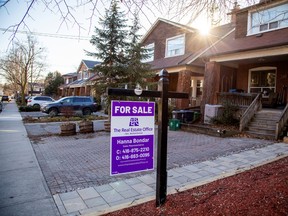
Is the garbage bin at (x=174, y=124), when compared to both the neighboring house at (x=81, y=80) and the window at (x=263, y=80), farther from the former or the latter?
the neighboring house at (x=81, y=80)

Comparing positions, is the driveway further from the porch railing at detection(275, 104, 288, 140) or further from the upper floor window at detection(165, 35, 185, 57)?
the upper floor window at detection(165, 35, 185, 57)

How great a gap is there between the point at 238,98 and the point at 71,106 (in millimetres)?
14172

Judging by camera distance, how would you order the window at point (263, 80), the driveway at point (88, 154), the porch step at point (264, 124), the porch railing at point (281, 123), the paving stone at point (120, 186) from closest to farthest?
the paving stone at point (120, 186) < the driveway at point (88, 154) < the porch railing at point (281, 123) < the porch step at point (264, 124) < the window at point (263, 80)

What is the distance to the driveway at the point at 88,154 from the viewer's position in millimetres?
4871

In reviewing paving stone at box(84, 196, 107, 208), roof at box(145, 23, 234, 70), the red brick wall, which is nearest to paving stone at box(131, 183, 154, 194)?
paving stone at box(84, 196, 107, 208)

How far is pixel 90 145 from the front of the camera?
8.52 metres

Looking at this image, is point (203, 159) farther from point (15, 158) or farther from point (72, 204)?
point (15, 158)

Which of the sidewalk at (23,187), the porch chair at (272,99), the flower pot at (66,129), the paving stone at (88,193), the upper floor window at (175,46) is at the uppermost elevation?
the upper floor window at (175,46)

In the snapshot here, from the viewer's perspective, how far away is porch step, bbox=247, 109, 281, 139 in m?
9.85

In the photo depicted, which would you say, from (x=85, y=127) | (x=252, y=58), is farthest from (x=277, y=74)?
(x=85, y=127)

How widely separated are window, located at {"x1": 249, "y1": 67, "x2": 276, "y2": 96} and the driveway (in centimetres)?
688

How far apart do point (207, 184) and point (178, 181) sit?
629mm

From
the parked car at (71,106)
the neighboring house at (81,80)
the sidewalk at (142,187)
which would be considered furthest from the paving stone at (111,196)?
the neighboring house at (81,80)

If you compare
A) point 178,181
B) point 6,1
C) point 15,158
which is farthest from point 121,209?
point 15,158
